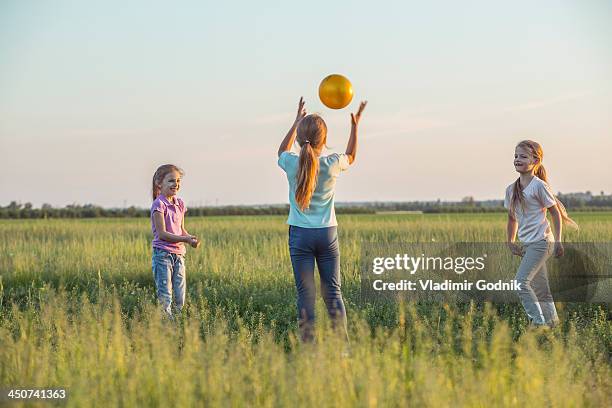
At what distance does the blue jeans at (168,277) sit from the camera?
719cm

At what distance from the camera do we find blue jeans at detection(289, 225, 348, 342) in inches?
226

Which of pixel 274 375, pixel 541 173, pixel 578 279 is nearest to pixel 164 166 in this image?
pixel 274 375

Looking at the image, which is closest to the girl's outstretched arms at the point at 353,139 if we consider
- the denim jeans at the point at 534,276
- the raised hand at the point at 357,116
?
the raised hand at the point at 357,116

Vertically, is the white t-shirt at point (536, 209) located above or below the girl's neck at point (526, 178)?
below

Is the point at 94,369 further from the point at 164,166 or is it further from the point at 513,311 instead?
the point at 513,311

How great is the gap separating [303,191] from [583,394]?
2497 millimetres

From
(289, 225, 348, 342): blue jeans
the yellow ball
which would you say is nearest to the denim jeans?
(289, 225, 348, 342): blue jeans

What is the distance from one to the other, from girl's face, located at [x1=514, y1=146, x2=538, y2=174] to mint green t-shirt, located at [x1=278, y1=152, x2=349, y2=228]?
222cm

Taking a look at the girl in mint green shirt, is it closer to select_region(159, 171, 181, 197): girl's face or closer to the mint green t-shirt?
the mint green t-shirt

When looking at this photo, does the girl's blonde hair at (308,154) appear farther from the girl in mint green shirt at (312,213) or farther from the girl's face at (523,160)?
the girl's face at (523,160)

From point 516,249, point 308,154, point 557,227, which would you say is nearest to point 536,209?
point 557,227

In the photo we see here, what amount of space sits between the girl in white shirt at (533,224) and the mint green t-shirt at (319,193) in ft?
7.54

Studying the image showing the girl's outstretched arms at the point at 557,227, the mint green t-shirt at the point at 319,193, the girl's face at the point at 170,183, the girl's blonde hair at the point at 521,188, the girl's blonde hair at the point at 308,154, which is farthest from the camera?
the girl's face at the point at 170,183

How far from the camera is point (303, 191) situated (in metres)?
5.61
